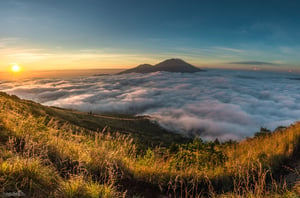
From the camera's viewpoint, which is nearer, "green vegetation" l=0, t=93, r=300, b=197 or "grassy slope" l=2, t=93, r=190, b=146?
"green vegetation" l=0, t=93, r=300, b=197

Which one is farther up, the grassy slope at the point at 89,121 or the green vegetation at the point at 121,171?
the green vegetation at the point at 121,171

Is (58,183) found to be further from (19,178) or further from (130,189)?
(130,189)

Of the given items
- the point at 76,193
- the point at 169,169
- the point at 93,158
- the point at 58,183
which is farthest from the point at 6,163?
the point at 169,169

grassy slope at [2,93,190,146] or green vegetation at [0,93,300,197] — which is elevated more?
green vegetation at [0,93,300,197]

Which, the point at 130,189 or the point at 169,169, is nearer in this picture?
the point at 130,189

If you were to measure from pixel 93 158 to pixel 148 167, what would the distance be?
151 centimetres

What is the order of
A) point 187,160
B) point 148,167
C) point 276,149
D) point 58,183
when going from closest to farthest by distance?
point 58,183
point 148,167
point 187,160
point 276,149

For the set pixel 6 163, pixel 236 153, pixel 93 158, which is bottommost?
pixel 236 153

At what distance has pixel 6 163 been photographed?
3.34m

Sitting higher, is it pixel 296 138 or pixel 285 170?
pixel 296 138

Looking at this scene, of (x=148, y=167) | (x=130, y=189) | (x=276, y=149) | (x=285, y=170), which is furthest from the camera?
(x=276, y=149)

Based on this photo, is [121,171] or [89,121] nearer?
[121,171]

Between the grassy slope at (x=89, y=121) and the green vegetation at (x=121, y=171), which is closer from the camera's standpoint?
the green vegetation at (x=121, y=171)

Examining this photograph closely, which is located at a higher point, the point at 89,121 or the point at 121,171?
the point at 121,171
